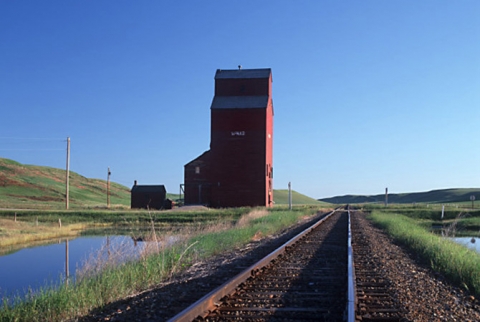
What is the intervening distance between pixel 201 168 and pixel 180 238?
37369 millimetres

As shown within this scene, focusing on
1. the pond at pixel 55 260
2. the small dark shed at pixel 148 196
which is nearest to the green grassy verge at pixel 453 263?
the pond at pixel 55 260

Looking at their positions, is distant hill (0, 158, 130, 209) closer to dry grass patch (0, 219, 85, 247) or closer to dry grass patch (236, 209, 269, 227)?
dry grass patch (0, 219, 85, 247)

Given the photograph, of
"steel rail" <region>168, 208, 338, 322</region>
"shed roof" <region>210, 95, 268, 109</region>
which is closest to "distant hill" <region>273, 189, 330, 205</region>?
"shed roof" <region>210, 95, 268, 109</region>

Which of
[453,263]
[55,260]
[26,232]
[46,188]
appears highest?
[46,188]

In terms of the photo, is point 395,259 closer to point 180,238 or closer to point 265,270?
point 265,270

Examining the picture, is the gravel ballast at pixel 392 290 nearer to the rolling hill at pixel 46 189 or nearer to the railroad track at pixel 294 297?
the railroad track at pixel 294 297

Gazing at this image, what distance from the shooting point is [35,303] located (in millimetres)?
6605

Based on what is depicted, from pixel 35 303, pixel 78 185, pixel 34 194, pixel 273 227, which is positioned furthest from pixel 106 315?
pixel 78 185

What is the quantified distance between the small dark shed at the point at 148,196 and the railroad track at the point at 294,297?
164 feet

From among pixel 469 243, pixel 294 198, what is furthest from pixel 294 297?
pixel 294 198

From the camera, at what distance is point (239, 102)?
170 ft

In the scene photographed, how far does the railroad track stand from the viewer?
5730mm

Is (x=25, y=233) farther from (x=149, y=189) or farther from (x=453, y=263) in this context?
(x=149, y=189)

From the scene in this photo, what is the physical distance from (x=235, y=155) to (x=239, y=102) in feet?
18.3
